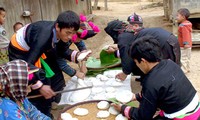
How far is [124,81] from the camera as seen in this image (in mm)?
3523

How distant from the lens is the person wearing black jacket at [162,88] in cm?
204

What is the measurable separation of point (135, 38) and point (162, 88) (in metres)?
1.07

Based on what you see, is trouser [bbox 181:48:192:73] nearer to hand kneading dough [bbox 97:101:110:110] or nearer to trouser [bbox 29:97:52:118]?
hand kneading dough [bbox 97:101:110:110]

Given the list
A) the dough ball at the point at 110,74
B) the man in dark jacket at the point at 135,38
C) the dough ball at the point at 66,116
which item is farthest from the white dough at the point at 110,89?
the dough ball at the point at 66,116

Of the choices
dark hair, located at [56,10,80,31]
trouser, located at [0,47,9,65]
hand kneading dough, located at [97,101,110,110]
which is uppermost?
dark hair, located at [56,10,80,31]

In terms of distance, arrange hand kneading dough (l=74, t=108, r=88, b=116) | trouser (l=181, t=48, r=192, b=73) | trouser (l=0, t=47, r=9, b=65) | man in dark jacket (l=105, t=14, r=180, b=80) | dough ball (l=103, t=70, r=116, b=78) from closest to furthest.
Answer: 1. hand kneading dough (l=74, t=108, r=88, b=116)
2. man in dark jacket (l=105, t=14, r=180, b=80)
3. dough ball (l=103, t=70, r=116, b=78)
4. trouser (l=0, t=47, r=9, b=65)
5. trouser (l=181, t=48, r=192, b=73)

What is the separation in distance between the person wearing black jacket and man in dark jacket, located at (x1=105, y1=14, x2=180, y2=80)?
84 centimetres

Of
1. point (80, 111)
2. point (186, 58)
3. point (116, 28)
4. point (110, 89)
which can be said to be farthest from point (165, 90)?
point (186, 58)

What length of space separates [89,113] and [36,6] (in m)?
4.07

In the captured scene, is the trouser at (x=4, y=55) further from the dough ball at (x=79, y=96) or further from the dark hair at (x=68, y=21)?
the dark hair at (x=68, y=21)

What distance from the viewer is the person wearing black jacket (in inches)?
80.4

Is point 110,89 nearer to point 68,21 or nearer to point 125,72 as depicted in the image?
point 125,72

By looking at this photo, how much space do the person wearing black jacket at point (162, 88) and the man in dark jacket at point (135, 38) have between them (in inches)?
33.2

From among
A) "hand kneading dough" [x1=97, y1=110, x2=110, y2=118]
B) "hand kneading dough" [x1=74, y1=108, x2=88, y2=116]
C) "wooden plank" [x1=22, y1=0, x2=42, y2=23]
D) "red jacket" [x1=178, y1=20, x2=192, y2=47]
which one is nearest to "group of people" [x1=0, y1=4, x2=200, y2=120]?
"hand kneading dough" [x1=97, y1=110, x2=110, y2=118]
